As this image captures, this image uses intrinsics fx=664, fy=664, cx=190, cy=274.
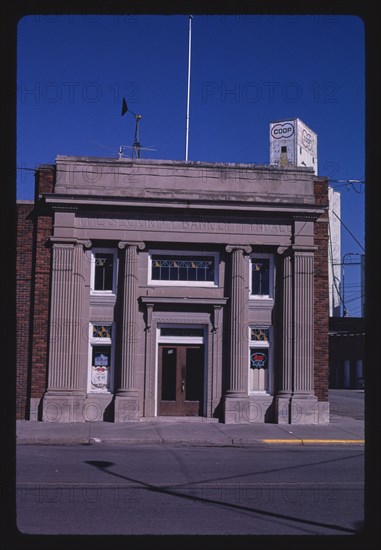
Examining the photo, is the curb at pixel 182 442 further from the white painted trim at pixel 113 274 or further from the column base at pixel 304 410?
the white painted trim at pixel 113 274

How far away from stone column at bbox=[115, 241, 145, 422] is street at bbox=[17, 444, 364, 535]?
→ 4505 mm

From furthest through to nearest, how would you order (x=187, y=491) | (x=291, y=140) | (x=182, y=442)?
(x=291, y=140) → (x=182, y=442) → (x=187, y=491)

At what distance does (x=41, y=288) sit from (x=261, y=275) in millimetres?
6614

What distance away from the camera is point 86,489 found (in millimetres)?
9195

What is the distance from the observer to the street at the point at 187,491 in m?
7.09

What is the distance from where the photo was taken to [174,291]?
19.8 metres

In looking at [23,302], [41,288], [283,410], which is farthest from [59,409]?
[283,410]

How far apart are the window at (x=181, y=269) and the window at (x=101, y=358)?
6.75 ft

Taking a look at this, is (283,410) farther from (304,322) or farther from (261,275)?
(261,275)

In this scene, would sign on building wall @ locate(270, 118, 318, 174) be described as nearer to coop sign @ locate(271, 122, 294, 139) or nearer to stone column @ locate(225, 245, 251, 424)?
coop sign @ locate(271, 122, 294, 139)

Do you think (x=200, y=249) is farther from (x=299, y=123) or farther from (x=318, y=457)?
(x=299, y=123)

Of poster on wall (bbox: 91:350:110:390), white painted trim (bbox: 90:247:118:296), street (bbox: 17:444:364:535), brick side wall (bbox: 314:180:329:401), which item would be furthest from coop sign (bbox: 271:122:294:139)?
street (bbox: 17:444:364:535)

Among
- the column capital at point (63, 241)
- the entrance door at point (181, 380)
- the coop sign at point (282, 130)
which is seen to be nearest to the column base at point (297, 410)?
the entrance door at point (181, 380)
